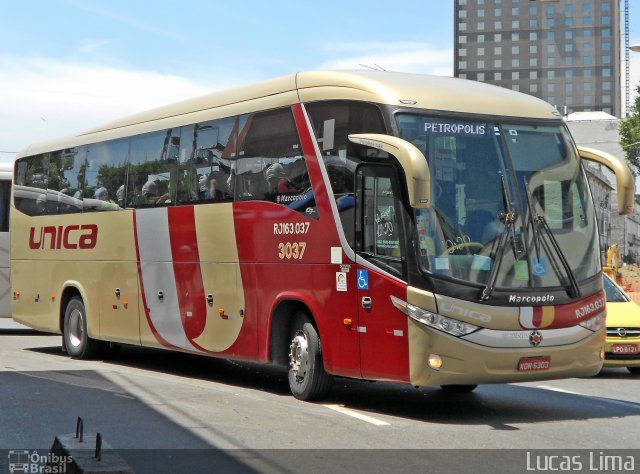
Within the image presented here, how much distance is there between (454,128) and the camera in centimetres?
1107

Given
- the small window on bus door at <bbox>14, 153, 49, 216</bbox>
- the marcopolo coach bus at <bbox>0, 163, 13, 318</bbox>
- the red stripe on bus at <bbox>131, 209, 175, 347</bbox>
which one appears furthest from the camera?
the marcopolo coach bus at <bbox>0, 163, 13, 318</bbox>

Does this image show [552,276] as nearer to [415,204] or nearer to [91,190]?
[415,204]

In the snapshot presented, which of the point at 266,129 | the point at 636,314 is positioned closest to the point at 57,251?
the point at 266,129

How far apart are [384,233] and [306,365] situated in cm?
201

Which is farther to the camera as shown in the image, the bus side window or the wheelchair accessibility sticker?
the bus side window

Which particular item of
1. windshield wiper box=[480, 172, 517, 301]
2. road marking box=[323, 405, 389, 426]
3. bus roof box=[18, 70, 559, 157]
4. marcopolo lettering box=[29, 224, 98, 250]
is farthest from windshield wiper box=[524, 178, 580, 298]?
marcopolo lettering box=[29, 224, 98, 250]

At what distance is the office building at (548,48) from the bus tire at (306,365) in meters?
177

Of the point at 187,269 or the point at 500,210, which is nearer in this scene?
the point at 500,210

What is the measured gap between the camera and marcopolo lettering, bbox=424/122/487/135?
11.0 m

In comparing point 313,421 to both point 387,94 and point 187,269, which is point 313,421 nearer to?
point 387,94

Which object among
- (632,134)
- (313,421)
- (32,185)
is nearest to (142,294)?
(32,185)

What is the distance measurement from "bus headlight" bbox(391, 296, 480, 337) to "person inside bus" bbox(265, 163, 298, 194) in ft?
8.16

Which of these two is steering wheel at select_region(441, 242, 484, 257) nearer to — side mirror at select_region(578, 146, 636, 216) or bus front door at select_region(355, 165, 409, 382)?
bus front door at select_region(355, 165, 409, 382)

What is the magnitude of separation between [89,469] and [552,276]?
6.41 meters
